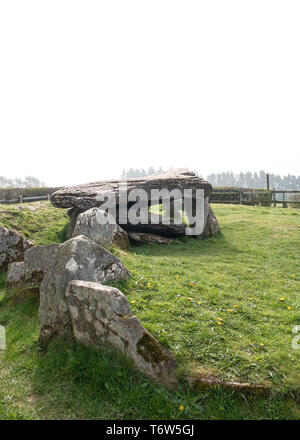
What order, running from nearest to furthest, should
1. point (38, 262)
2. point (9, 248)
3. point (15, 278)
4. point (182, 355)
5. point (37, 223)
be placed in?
point (182, 355) → point (38, 262) → point (15, 278) → point (9, 248) → point (37, 223)

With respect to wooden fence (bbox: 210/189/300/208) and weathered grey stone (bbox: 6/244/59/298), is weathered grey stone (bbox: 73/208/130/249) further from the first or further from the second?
wooden fence (bbox: 210/189/300/208)

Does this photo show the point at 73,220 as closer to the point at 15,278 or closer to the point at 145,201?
the point at 145,201

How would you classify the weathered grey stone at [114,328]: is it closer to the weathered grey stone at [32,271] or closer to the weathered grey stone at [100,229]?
the weathered grey stone at [32,271]

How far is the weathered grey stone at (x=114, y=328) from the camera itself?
15.7ft

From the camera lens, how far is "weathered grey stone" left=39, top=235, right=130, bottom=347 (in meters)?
5.96

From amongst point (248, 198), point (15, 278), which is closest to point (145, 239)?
point (15, 278)

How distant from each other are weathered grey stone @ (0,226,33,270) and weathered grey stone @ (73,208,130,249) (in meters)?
2.44

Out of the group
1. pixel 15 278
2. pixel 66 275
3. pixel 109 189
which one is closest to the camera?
pixel 66 275

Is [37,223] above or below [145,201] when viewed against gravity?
below

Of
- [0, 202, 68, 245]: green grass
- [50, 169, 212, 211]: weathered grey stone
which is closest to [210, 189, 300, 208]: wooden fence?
[50, 169, 212, 211]: weathered grey stone

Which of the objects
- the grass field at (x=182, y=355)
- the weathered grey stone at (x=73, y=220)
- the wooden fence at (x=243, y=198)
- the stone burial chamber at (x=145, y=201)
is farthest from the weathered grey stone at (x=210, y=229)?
the wooden fence at (x=243, y=198)

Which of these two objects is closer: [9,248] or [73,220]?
[9,248]

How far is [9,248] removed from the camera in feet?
36.6

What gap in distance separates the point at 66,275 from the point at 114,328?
1.71m
